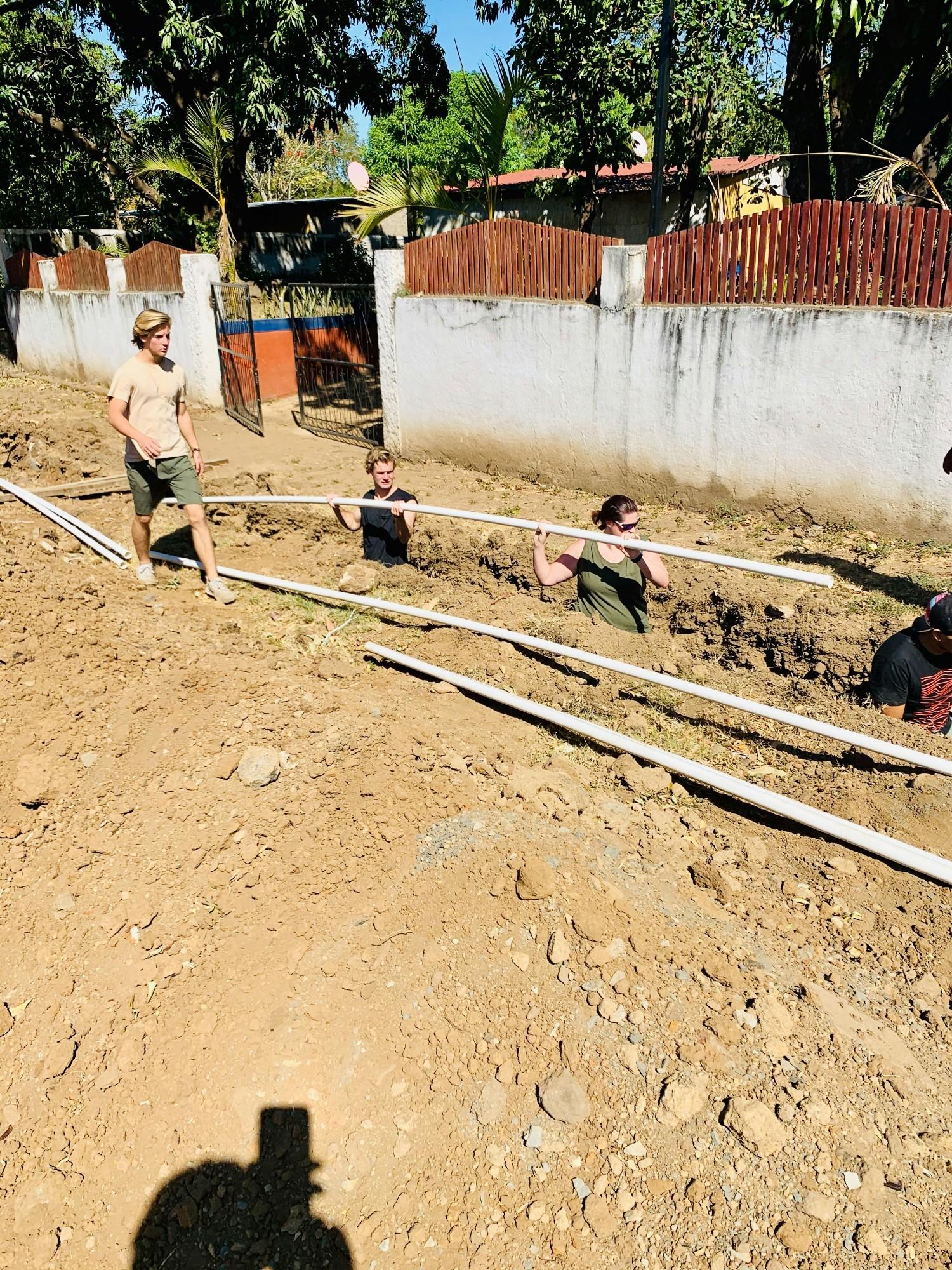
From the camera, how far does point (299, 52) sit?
42.9ft

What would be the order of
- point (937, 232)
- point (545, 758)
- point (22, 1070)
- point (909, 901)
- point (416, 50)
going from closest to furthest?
1. point (22, 1070)
2. point (909, 901)
3. point (545, 758)
4. point (937, 232)
5. point (416, 50)

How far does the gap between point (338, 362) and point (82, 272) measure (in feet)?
23.9

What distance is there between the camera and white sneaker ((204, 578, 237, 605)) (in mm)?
6332

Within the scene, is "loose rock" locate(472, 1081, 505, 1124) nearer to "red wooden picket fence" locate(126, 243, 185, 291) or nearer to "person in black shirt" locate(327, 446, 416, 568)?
"person in black shirt" locate(327, 446, 416, 568)

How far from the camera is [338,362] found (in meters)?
11.0

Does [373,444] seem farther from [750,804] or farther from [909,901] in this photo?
[909,901]

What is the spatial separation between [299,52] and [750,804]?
45.2 feet

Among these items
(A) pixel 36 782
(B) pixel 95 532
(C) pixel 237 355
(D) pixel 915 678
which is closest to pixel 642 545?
(D) pixel 915 678

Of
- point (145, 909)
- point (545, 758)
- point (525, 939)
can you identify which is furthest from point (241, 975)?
point (545, 758)

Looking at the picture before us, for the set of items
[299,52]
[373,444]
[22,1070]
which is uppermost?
[299,52]

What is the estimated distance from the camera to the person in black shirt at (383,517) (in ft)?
19.2

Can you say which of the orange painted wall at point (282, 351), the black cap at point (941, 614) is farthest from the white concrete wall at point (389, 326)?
the black cap at point (941, 614)

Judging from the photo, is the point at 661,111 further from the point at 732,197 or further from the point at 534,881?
the point at 534,881

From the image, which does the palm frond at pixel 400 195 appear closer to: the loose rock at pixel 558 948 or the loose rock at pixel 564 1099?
the loose rock at pixel 558 948
